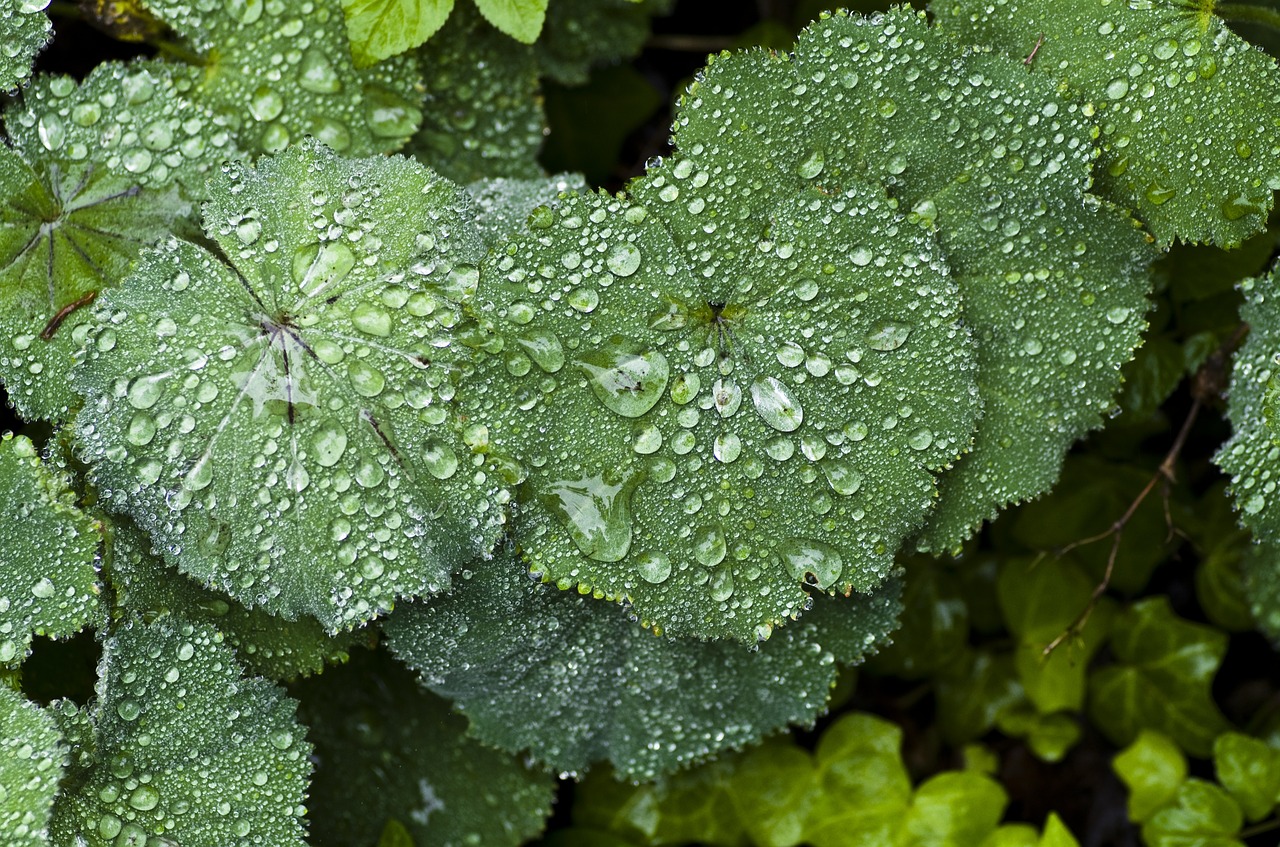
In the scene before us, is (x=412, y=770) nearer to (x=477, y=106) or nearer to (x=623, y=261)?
(x=623, y=261)

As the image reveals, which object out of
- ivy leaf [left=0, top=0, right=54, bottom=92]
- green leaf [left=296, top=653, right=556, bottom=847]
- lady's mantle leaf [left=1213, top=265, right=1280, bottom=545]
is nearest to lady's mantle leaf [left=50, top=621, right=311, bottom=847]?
green leaf [left=296, top=653, right=556, bottom=847]

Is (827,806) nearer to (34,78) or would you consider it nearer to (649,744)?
(649,744)

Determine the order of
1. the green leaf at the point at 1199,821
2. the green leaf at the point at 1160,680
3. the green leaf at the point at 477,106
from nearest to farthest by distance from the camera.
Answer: the green leaf at the point at 477,106, the green leaf at the point at 1199,821, the green leaf at the point at 1160,680

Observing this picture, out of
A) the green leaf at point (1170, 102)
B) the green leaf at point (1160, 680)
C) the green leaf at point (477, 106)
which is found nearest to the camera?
the green leaf at point (1170, 102)

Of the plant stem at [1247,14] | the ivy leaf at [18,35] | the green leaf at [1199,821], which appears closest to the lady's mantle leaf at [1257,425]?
the plant stem at [1247,14]

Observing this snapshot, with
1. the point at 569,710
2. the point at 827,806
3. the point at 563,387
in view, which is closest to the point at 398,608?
the point at 569,710

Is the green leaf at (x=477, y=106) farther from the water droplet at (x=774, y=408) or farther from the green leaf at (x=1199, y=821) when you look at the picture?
the green leaf at (x=1199, y=821)

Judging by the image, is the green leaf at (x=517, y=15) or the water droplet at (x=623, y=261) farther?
the green leaf at (x=517, y=15)
